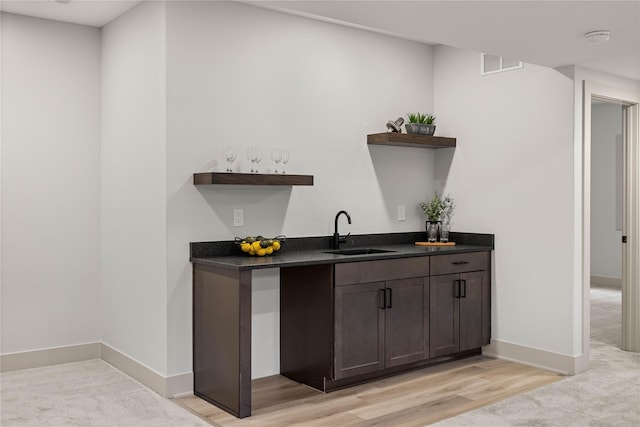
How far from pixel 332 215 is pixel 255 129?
90 cm

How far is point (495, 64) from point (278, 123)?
1861mm

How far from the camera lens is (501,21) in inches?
131

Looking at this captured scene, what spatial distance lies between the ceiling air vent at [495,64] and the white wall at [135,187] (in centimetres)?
256

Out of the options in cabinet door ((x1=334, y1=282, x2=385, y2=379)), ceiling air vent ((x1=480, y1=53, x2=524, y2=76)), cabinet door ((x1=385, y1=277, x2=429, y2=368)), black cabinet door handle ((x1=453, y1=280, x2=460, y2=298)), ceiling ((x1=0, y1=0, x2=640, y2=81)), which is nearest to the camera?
ceiling ((x1=0, y1=0, x2=640, y2=81))

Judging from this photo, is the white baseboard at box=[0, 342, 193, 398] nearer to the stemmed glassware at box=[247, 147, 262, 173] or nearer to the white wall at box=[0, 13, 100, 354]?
the white wall at box=[0, 13, 100, 354]

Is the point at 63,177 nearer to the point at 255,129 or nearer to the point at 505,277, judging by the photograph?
the point at 255,129

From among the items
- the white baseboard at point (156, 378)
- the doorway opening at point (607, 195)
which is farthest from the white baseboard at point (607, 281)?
the white baseboard at point (156, 378)

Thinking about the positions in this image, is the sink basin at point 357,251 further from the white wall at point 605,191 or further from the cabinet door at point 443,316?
the white wall at point 605,191

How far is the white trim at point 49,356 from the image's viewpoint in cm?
446

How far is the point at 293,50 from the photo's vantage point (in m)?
4.45

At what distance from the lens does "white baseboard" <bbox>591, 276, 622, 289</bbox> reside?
8562 mm

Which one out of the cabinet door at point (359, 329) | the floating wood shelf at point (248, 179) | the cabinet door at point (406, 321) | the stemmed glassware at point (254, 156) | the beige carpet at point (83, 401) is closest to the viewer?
the beige carpet at point (83, 401)

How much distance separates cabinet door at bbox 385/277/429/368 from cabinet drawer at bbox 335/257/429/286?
0.05m

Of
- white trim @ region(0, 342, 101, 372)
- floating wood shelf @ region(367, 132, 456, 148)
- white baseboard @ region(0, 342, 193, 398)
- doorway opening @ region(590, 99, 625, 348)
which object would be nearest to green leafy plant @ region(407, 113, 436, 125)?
floating wood shelf @ region(367, 132, 456, 148)
